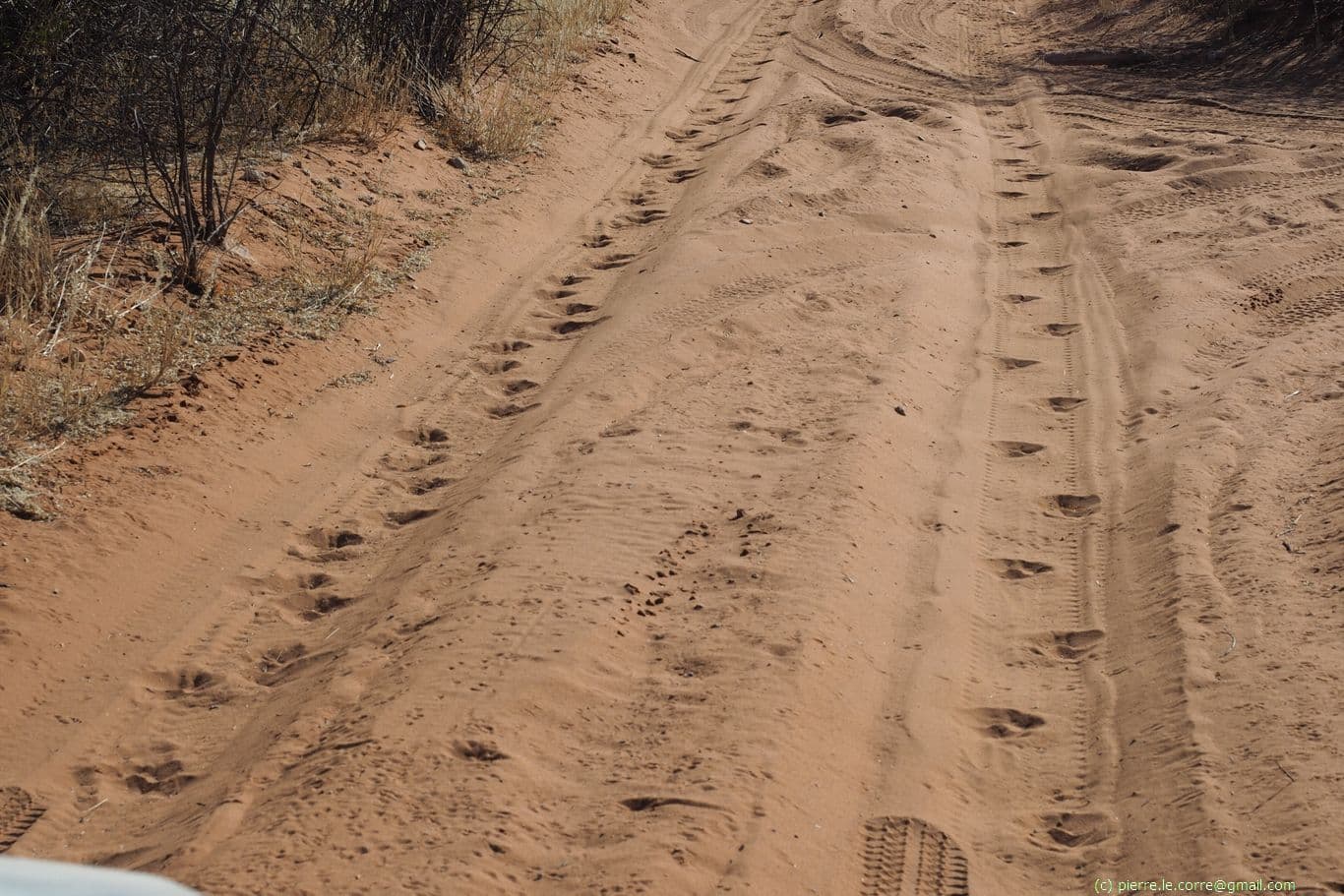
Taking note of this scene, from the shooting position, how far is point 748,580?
4004 mm

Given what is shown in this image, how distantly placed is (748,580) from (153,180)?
4.39m

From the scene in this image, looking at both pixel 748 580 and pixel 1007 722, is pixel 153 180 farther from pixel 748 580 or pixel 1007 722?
pixel 1007 722

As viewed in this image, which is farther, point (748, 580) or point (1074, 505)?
point (1074, 505)

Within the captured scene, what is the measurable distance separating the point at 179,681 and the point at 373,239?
3.25 m

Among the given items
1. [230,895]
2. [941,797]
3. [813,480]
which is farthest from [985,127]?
[230,895]

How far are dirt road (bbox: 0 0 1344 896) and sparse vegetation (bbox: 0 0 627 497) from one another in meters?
0.42

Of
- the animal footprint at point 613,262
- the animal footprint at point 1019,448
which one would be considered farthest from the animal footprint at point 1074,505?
the animal footprint at point 613,262

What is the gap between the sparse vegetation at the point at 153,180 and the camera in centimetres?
508

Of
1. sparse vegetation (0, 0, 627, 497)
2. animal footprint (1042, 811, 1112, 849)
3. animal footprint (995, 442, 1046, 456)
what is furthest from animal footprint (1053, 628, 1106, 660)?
sparse vegetation (0, 0, 627, 497)

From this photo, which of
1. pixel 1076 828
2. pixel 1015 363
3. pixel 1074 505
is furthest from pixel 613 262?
pixel 1076 828

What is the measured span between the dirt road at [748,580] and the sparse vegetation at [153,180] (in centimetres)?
42

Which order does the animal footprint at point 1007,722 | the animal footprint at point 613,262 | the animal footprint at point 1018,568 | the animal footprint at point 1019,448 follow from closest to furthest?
the animal footprint at point 1007,722
the animal footprint at point 1018,568
the animal footprint at point 1019,448
the animal footprint at point 613,262

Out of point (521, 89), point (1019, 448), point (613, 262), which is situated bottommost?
point (1019, 448)

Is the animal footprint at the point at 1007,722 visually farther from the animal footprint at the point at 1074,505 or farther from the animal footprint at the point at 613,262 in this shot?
the animal footprint at the point at 613,262
